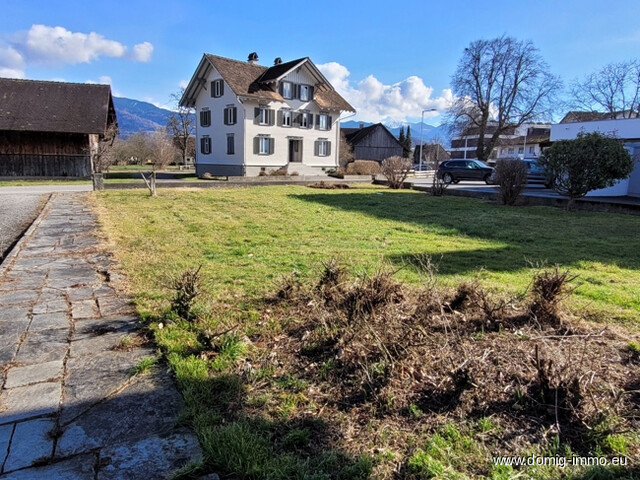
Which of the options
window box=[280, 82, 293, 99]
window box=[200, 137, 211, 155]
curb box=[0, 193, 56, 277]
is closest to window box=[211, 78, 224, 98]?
window box=[200, 137, 211, 155]

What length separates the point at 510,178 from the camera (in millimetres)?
14336

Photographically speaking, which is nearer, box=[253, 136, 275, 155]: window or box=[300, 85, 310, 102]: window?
box=[253, 136, 275, 155]: window

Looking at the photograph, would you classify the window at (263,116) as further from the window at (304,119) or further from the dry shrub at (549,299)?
the dry shrub at (549,299)

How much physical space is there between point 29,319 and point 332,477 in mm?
3146

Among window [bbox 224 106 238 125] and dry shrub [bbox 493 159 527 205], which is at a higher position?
window [bbox 224 106 238 125]

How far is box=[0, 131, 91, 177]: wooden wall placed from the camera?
27359mm

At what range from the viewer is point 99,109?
29297 millimetres

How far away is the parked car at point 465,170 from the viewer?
1078 inches

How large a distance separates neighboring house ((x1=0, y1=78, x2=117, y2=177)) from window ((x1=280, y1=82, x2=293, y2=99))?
43.5ft

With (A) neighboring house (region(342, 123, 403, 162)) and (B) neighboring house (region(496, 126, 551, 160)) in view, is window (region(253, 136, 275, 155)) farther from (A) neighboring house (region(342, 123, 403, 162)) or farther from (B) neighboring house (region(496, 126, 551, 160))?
(B) neighboring house (region(496, 126, 551, 160))

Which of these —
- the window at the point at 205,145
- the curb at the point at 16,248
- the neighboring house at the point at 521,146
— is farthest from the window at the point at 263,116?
the neighboring house at the point at 521,146

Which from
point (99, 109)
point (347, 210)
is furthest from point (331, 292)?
point (99, 109)

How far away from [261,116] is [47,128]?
1470cm

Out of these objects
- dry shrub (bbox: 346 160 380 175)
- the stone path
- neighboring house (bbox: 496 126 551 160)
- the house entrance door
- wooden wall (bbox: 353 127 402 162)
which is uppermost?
neighboring house (bbox: 496 126 551 160)
